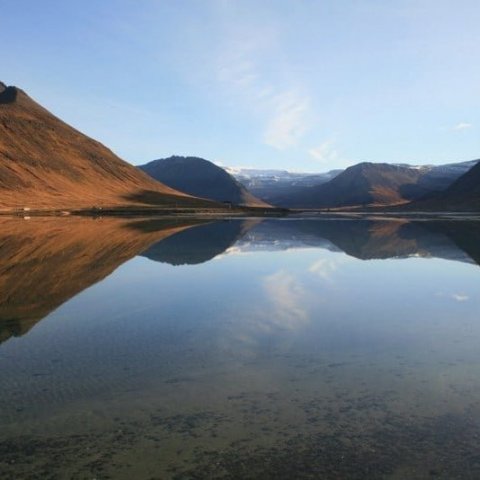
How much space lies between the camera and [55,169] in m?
138

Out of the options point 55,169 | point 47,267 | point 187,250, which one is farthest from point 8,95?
point 47,267

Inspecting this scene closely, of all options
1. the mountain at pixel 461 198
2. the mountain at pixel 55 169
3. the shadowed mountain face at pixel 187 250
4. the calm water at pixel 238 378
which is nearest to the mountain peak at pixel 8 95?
the mountain at pixel 55 169

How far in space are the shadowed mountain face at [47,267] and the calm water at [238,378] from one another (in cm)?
15

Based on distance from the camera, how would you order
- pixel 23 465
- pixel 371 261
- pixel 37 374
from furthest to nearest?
1. pixel 371 261
2. pixel 37 374
3. pixel 23 465

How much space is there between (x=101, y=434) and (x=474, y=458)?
A: 201 inches

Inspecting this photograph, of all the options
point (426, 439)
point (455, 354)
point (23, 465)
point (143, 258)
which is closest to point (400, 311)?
point (455, 354)

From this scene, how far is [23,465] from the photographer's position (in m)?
7.11

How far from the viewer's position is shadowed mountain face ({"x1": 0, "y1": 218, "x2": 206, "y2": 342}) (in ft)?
56.2

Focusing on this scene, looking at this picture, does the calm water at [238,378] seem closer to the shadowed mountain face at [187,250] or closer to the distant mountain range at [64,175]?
the shadowed mountain face at [187,250]

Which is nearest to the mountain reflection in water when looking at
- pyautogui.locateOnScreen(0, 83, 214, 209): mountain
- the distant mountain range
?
the distant mountain range

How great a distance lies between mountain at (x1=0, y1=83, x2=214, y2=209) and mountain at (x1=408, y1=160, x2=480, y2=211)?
72.3 m

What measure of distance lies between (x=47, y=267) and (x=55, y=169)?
118831 millimetres

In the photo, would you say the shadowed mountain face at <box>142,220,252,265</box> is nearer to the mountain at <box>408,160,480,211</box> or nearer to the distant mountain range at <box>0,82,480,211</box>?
the distant mountain range at <box>0,82,480,211</box>

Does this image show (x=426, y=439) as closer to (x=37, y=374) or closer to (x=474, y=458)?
(x=474, y=458)
